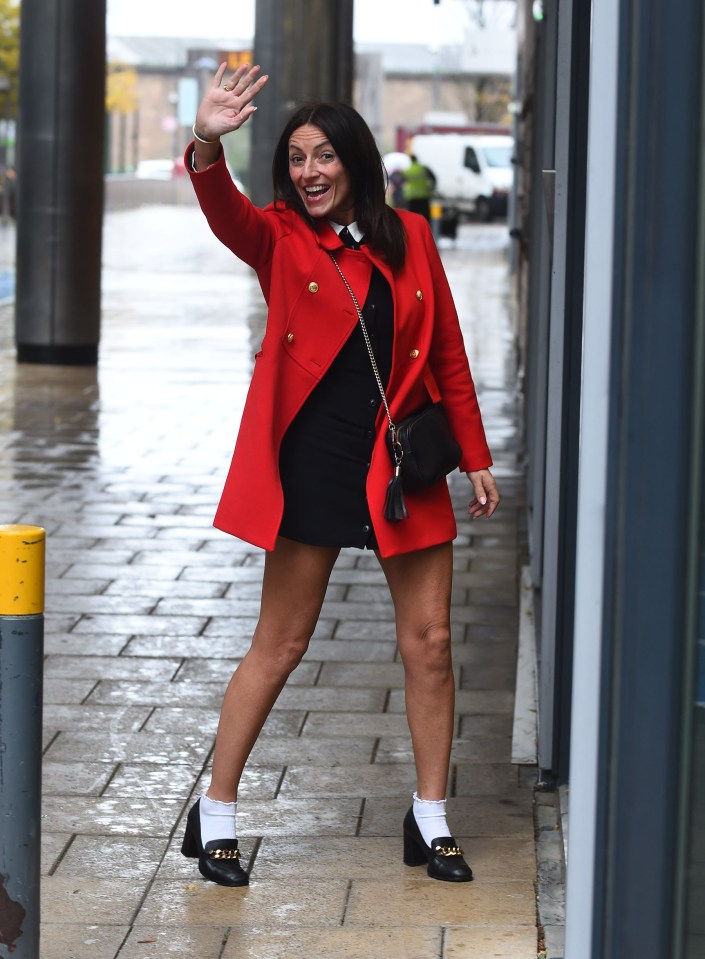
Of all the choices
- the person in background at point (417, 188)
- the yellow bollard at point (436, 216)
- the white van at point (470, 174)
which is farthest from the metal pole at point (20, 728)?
the white van at point (470, 174)

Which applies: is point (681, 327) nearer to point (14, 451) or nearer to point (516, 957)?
point (516, 957)

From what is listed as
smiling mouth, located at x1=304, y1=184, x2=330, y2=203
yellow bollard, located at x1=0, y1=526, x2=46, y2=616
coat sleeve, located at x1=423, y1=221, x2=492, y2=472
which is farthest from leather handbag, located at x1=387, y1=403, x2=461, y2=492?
yellow bollard, located at x1=0, y1=526, x2=46, y2=616

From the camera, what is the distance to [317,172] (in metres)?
3.70

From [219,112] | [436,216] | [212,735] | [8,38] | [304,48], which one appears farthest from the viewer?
[8,38]

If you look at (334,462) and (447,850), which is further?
(447,850)

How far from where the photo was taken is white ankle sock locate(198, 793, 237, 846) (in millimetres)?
3943

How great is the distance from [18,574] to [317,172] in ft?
Answer: 3.99

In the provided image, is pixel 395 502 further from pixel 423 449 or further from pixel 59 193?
pixel 59 193

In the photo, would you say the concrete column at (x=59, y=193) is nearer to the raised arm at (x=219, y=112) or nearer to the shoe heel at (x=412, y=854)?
the shoe heel at (x=412, y=854)

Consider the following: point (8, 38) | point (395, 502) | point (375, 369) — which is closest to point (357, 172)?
point (375, 369)

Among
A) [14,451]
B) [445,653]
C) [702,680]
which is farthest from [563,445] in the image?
[14,451]

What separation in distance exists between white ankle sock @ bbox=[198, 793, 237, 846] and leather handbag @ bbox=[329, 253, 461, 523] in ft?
2.56

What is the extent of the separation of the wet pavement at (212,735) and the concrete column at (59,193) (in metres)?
3.46

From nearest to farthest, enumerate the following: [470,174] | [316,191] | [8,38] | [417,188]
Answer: [316,191], [417,188], [470,174], [8,38]
